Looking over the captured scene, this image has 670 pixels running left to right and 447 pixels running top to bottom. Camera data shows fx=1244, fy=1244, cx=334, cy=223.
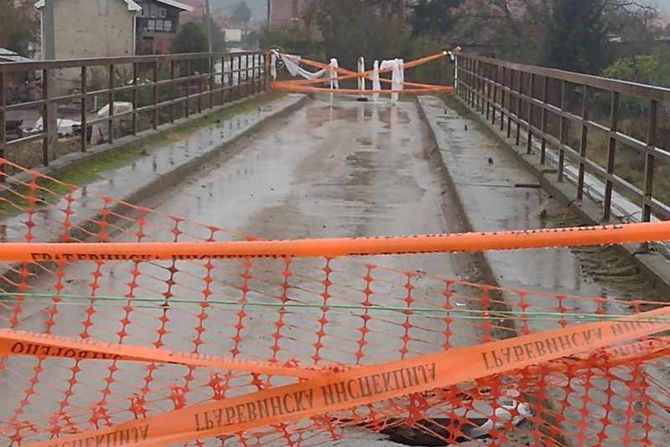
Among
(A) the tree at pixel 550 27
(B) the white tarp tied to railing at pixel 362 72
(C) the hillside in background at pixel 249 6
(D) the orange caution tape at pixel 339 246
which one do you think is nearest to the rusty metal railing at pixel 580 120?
(D) the orange caution tape at pixel 339 246

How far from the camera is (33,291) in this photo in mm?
7625

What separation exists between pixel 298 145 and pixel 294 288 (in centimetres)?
1156

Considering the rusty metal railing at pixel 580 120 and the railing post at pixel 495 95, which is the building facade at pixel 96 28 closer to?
the rusty metal railing at pixel 580 120

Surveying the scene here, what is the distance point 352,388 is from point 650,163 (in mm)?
4748

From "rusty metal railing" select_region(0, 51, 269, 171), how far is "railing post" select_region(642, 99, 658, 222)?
18.9 ft

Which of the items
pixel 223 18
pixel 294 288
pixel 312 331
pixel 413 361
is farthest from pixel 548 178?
pixel 223 18

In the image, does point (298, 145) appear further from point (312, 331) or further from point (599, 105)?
point (312, 331)

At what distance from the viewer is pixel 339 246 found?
398 cm

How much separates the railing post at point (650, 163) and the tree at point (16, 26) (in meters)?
39.1

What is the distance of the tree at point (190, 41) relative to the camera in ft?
190

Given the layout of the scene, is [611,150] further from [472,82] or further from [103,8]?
[103,8]

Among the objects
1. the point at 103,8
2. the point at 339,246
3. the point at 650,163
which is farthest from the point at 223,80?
the point at 103,8

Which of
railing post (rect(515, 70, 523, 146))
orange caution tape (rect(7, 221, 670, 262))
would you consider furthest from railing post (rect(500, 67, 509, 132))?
orange caution tape (rect(7, 221, 670, 262))

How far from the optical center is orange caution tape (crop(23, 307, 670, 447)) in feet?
12.5
